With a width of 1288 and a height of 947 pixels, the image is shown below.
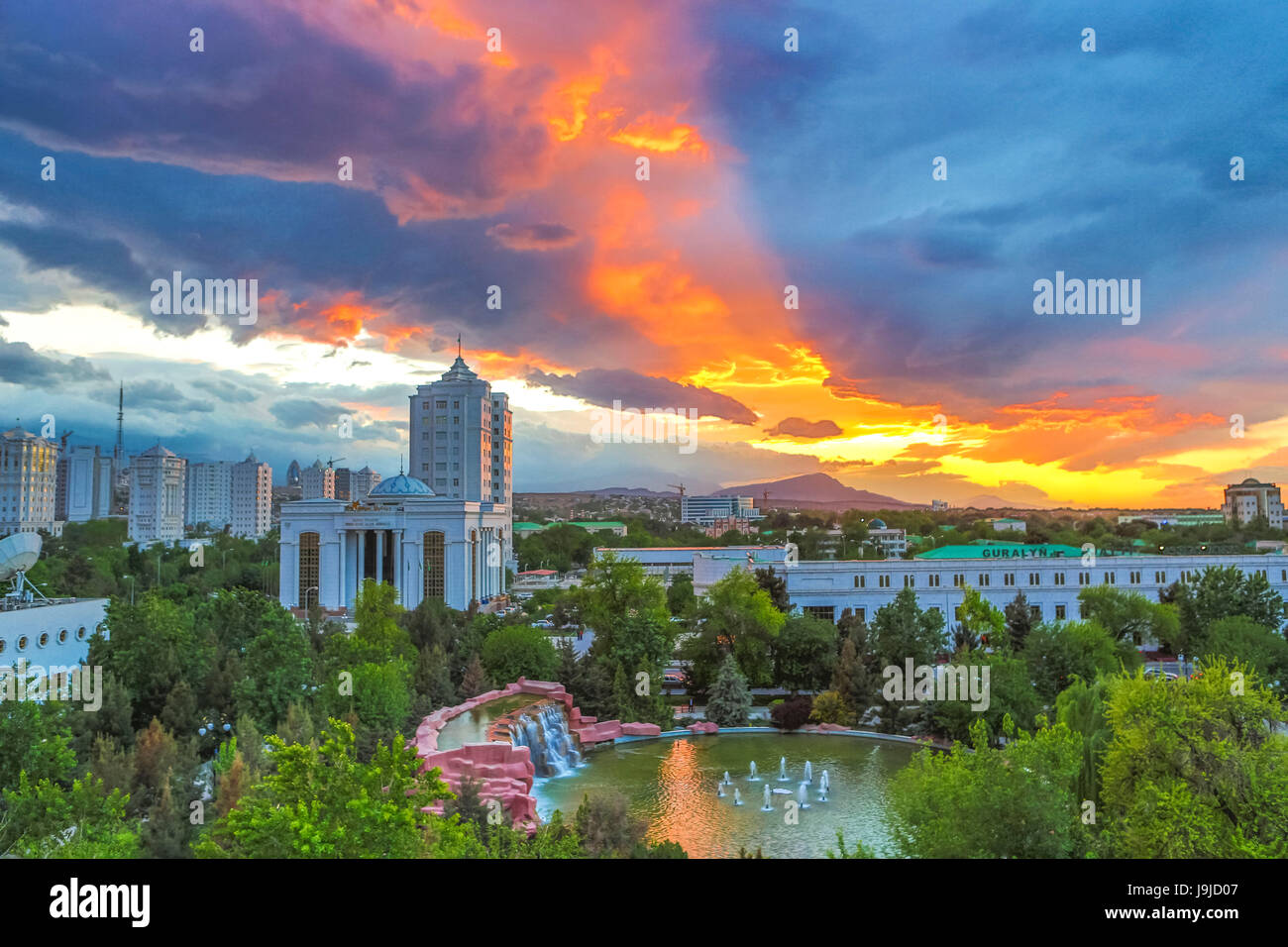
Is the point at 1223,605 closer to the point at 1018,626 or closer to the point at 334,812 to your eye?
the point at 1018,626

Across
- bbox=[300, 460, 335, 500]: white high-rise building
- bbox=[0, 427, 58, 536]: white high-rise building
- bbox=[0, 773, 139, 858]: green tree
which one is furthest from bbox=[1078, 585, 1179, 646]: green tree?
bbox=[300, 460, 335, 500]: white high-rise building

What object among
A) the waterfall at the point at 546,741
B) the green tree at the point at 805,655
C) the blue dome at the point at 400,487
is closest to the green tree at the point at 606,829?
the waterfall at the point at 546,741

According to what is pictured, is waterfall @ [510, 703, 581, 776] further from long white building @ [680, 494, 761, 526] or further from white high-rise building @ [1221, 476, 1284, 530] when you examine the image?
long white building @ [680, 494, 761, 526]

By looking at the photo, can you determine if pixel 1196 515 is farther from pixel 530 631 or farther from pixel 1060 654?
pixel 530 631

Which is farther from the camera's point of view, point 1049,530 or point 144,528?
point 144,528

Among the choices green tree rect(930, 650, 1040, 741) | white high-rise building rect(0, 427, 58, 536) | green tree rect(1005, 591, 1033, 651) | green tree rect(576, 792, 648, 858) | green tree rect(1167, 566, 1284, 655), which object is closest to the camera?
green tree rect(576, 792, 648, 858)

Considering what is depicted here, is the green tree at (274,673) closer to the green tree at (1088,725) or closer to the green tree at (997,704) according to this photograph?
the green tree at (1088,725)

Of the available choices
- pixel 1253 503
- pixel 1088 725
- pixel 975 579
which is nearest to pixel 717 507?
pixel 1253 503
